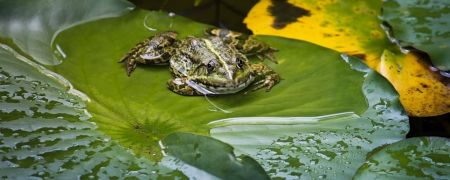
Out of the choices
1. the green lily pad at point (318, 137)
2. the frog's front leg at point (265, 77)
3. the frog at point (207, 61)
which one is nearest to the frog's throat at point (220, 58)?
the frog at point (207, 61)

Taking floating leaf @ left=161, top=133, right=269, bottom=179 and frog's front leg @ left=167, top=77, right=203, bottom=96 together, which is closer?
floating leaf @ left=161, top=133, right=269, bottom=179

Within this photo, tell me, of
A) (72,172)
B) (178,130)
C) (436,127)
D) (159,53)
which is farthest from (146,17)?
(436,127)

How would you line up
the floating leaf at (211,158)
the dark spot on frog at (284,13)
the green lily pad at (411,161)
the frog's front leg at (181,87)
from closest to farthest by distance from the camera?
the floating leaf at (211,158) < the green lily pad at (411,161) < the frog's front leg at (181,87) < the dark spot on frog at (284,13)

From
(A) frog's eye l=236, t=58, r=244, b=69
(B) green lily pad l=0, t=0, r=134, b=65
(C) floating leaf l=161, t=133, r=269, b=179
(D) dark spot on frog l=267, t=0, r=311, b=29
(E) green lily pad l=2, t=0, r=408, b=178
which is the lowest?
(C) floating leaf l=161, t=133, r=269, b=179

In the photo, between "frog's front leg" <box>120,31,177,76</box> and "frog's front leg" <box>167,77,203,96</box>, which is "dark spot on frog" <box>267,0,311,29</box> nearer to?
"frog's front leg" <box>120,31,177,76</box>

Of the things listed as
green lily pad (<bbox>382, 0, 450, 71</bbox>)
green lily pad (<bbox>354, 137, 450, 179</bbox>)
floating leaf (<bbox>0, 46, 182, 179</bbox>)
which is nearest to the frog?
floating leaf (<bbox>0, 46, 182, 179</bbox>)

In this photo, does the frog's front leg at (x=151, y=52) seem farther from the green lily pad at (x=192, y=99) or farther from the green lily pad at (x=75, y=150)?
the green lily pad at (x=75, y=150)

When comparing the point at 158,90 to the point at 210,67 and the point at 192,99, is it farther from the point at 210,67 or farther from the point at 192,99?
the point at 210,67

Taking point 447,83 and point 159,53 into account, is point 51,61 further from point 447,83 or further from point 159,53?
point 447,83
